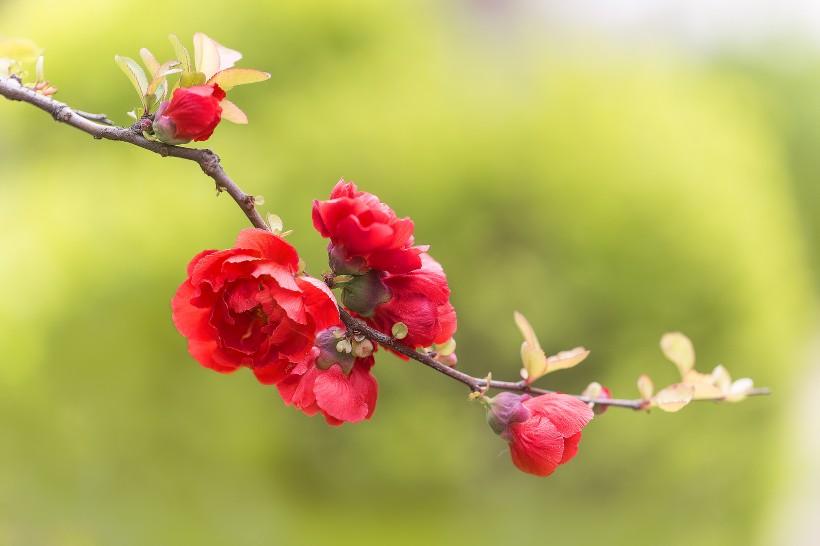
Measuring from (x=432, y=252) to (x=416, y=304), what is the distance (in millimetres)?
1171

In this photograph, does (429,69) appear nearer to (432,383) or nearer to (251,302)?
(432,383)

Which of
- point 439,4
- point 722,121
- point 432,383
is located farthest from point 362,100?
point 722,121

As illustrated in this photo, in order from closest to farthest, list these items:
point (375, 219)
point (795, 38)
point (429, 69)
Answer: point (375, 219), point (429, 69), point (795, 38)

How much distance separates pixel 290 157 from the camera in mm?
1466

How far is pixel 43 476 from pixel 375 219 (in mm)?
1450

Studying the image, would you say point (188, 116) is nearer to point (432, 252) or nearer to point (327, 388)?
point (327, 388)

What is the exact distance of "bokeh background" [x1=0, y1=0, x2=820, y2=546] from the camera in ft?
4.78

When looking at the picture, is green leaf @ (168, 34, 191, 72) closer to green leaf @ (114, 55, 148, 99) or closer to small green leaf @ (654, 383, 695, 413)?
green leaf @ (114, 55, 148, 99)

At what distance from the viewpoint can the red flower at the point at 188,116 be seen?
30 centimetres

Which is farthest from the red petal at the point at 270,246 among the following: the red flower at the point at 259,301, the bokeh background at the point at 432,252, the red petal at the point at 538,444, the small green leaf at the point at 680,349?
Answer: the bokeh background at the point at 432,252

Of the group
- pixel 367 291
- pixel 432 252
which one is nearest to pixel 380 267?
pixel 367 291

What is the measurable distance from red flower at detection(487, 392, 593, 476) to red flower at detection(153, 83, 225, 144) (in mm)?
151

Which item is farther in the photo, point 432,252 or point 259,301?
point 432,252

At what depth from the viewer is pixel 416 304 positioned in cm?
30
